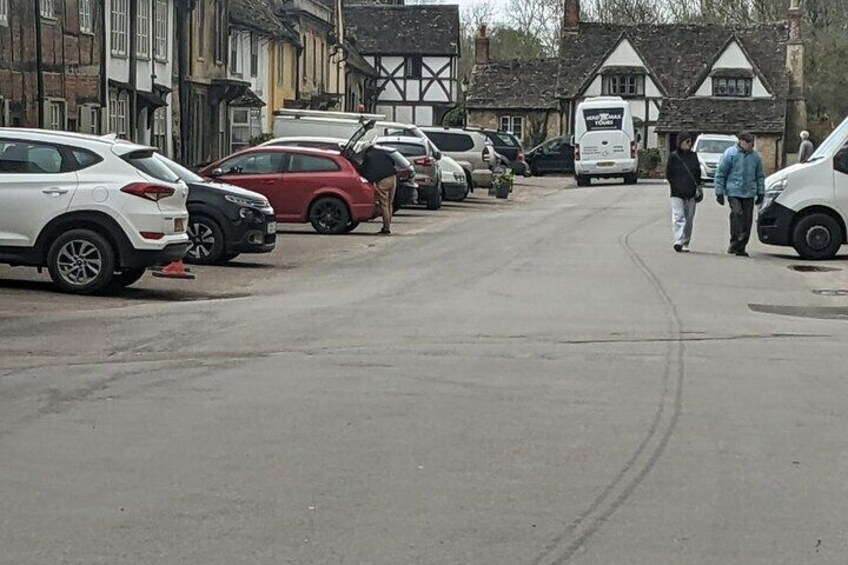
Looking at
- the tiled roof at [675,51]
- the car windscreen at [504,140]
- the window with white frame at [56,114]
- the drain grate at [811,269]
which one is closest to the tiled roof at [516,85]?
the tiled roof at [675,51]

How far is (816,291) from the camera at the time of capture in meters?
17.9

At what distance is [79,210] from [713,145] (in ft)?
126

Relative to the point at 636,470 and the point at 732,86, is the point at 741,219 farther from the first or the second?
the point at 732,86

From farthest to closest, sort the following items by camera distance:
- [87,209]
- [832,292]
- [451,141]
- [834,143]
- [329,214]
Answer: [451,141]
[329,214]
[834,143]
[832,292]
[87,209]

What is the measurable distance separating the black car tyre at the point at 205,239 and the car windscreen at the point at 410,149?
45.2 ft

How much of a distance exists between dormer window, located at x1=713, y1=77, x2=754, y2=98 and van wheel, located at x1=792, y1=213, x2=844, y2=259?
51125 millimetres

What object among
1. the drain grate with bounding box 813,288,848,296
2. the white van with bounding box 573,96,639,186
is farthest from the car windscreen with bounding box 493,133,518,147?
the drain grate with bounding box 813,288,848,296

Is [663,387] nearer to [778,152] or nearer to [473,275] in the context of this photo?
[473,275]

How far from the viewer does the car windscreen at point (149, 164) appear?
1630 centimetres

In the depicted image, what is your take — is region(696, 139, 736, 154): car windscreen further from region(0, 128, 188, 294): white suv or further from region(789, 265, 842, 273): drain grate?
region(0, 128, 188, 294): white suv

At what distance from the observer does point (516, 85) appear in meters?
77.1

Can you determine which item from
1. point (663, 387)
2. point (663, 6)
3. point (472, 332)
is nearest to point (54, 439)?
point (663, 387)

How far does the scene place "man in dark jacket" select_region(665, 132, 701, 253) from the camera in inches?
878

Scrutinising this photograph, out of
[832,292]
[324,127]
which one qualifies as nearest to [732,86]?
[324,127]
